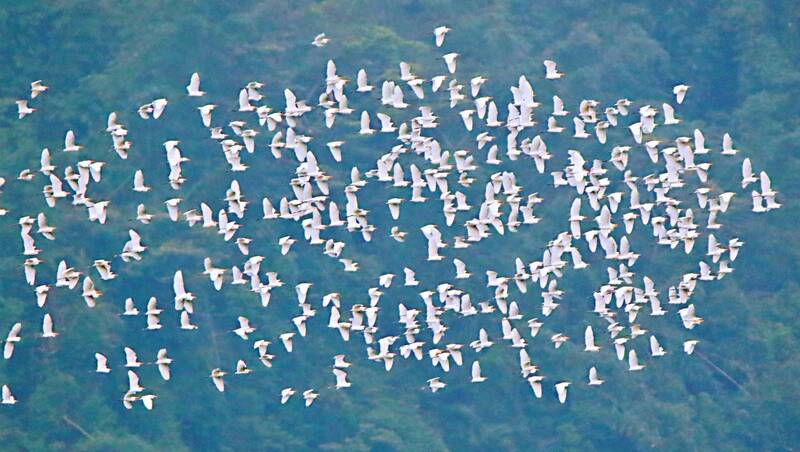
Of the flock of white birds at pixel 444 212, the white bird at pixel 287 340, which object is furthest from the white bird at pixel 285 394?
the white bird at pixel 287 340

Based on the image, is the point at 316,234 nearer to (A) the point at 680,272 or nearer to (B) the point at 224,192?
(B) the point at 224,192

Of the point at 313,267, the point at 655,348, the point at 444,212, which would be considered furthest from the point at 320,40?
the point at 655,348

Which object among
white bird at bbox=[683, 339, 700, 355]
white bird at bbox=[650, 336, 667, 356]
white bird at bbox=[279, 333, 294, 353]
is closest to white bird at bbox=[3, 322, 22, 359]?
white bird at bbox=[279, 333, 294, 353]

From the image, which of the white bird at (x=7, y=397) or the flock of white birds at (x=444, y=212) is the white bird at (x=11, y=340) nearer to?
the flock of white birds at (x=444, y=212)

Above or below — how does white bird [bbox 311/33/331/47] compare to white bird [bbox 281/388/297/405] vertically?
above

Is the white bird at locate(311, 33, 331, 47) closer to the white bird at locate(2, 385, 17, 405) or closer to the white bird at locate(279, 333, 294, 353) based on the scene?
the white bird at locate(279, 333, 294, 353)

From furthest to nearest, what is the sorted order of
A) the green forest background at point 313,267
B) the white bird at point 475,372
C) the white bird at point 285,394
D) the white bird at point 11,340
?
the green forest background at point 313,267, the white bird at point 475,372, the white bird at point 285,394, the white bird at point 11,340

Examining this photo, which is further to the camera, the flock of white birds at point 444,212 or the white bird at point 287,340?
the white bird at point 287,340
